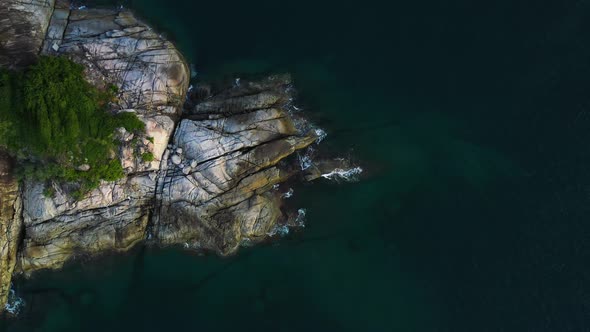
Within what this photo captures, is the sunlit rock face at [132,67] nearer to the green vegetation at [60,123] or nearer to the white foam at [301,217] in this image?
the green vegetation at [60,123]

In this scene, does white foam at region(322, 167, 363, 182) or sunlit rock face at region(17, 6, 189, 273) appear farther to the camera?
white foam at region(322, 167, 363, 182)

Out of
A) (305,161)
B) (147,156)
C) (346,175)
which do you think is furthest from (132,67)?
(346,175)

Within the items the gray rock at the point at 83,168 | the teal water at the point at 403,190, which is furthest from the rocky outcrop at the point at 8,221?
the gray rock at the point at 83,168

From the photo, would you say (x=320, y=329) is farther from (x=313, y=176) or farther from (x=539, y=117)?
(x=539, y=117)

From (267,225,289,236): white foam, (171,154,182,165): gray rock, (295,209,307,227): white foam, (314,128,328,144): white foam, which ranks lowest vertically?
(267,225,289,236): white foam

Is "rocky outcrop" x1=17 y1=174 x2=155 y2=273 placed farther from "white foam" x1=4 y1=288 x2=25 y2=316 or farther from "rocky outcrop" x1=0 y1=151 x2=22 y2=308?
"white foam" x1=4 y1=288 x2=25 y2=316

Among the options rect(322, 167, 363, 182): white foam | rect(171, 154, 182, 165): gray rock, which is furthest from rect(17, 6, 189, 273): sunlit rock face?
rect(322, 167, 363, 182): white foam
